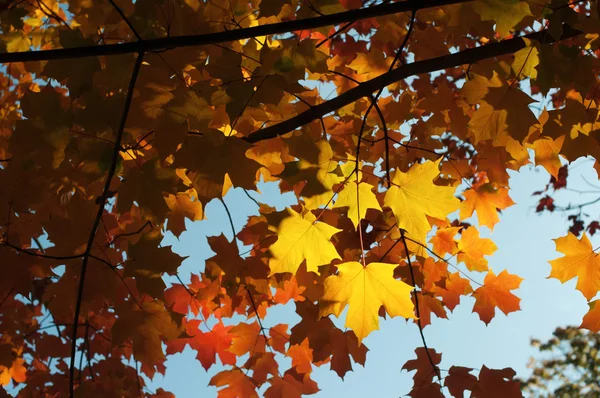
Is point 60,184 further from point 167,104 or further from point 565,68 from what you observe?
point 565,68

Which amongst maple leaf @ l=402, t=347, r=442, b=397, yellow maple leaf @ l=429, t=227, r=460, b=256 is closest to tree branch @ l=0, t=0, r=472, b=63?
maple leaf @ l=402, t=347, r=442, b=397

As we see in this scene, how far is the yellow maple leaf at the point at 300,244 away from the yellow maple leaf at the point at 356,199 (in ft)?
0.41

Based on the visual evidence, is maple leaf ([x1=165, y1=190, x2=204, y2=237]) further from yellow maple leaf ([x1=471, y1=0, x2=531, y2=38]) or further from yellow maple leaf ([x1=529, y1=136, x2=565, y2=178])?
yellow maple leaf ([x1=529, y1=136, x2=565, y2=178])

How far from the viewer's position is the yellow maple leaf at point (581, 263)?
217cm

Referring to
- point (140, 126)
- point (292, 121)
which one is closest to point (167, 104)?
point (140, 126)

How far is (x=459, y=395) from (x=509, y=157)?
1276mm

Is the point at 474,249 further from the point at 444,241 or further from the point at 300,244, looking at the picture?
the point at 300,244

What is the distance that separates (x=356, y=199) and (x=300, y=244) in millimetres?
304

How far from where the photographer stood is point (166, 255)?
1939 mm

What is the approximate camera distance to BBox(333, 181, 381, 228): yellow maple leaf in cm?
202

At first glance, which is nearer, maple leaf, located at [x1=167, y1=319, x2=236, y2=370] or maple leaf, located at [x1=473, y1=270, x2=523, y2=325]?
maple leaf, located at [x1=473, y1=270, x2=523, y2=325]

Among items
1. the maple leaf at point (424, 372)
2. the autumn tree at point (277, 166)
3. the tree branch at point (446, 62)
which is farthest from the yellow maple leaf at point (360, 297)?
the tree branch at point (446, 62)

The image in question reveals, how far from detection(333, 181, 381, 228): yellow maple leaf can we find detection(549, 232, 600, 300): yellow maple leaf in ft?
2.92

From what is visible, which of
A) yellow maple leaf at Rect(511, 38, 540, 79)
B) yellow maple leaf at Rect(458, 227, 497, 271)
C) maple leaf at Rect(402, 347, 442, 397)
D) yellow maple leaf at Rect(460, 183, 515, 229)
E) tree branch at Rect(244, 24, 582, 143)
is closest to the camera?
yellow maple leaf at Rect(511, 38, 540, 79)
